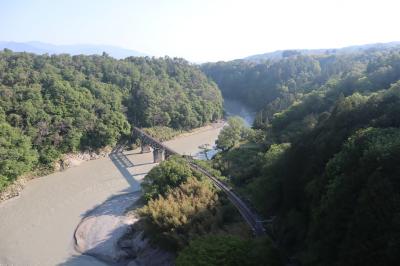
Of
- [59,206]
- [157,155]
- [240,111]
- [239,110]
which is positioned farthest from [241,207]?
[239,110]

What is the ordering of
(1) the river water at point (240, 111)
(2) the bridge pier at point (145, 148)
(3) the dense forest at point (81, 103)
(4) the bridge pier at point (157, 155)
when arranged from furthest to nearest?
1. (1) the river water at point (240, 111)
2. (2) the bridge pier at point (145, 148)
3. (4) the bridge pier at point (157, 155)
4. (3) the dense forest at point (81, 103)

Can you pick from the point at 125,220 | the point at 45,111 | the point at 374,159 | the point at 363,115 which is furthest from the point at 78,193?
the point at 374,159

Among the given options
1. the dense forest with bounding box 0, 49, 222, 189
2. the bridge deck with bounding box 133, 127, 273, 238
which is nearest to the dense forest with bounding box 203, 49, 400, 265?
the bridge deck with bounding box 133, 127, 273, 238

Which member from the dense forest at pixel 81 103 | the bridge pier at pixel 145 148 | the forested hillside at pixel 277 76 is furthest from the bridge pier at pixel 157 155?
the forested hillside at pixel 277 76

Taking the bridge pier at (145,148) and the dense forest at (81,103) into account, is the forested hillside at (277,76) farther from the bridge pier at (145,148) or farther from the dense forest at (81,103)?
the bridge pier at (145,148)

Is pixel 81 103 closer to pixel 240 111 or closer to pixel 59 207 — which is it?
pixel 59 207

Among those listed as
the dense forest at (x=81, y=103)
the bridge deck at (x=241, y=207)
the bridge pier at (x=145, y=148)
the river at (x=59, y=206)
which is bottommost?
the river at (x=59, y=206)
